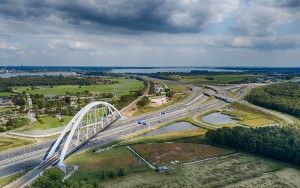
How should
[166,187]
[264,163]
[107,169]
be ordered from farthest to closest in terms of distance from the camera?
1. [264,163]
2. [107,169]
3. [166,187]

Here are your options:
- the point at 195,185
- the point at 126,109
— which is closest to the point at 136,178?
the point at 195,185

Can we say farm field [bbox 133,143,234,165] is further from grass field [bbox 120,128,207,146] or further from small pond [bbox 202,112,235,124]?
small pond [bbox 202,112,235,124]

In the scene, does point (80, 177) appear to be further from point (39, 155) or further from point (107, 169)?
point (39, 155)

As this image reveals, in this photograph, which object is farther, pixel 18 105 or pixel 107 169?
pixel 18 105

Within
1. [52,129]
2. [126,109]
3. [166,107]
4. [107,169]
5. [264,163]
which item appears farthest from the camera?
[166,107]

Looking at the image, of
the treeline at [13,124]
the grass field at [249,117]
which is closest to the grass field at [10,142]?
the treeline at [13,124]

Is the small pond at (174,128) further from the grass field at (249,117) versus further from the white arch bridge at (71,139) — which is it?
the grass field at (249,117)

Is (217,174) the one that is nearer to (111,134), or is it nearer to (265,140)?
(265,140)

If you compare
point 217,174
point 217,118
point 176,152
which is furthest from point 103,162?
point 217,118
